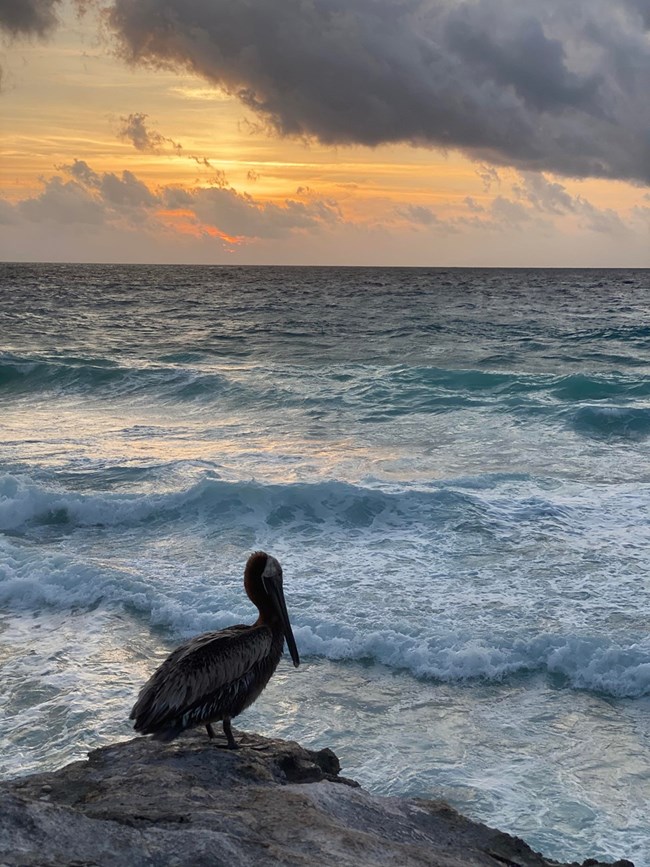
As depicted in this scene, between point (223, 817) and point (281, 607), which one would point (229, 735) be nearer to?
point (281, 607)

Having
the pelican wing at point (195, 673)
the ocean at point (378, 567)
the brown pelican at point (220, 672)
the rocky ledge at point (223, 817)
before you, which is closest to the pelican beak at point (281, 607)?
the brown pelican at point (220, 672)

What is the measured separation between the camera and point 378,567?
11.0 meters

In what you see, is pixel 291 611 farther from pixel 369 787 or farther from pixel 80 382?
pixel 80 382

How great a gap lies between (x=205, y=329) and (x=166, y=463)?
29519mm

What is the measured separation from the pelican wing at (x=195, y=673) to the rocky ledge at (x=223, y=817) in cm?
31

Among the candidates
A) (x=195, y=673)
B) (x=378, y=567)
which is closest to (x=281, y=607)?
(x=195, y=673)

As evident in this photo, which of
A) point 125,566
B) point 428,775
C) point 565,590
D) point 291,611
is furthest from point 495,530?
point 428,775

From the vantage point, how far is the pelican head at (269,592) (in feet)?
18.2

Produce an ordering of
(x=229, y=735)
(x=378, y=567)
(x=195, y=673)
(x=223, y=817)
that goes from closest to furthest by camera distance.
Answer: (x=223, y=817), (x=195, y=673), (x=229, y=735), (x=378, y=567)

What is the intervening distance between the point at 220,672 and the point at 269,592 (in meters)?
0.66

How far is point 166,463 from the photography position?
16156 millimetres

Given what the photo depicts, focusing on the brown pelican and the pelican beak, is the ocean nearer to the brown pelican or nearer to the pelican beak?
the pelican beak

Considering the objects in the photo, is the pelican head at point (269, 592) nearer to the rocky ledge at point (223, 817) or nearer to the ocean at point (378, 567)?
the rocky ledge at point (223, 817)

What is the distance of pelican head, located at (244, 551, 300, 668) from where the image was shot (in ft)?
18.2
